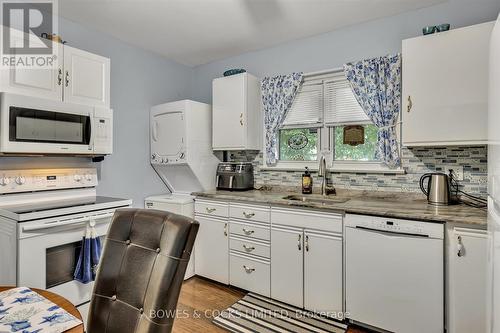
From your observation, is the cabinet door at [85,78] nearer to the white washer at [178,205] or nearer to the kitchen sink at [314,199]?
the white washer at [178,205]

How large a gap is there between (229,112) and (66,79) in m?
1.56

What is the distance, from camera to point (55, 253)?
196 centimetres

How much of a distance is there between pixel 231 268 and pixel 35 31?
9.17 feet

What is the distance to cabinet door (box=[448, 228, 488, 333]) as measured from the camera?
1.69m

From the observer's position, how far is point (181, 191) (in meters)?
3.45

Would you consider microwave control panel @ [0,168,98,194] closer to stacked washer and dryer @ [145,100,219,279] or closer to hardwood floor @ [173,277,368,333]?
stacked washer and dryer @ [145,100,219,279]

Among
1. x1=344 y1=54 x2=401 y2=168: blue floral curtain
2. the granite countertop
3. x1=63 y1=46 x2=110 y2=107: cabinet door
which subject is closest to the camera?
the granite countertop

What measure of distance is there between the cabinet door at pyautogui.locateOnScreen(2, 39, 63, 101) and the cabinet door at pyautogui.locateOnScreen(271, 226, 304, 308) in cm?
210

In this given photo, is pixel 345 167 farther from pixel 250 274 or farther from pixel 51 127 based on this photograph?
pixel 51 127

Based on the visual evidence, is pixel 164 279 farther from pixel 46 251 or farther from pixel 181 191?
pixel 181 191

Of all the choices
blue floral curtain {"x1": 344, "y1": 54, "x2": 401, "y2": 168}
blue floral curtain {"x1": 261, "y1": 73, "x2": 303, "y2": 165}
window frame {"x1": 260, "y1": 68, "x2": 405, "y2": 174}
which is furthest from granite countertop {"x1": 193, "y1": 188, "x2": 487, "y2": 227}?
blue floral curtain {"x1": 261, "y1": 73, "x2": 303, "y2": 165}

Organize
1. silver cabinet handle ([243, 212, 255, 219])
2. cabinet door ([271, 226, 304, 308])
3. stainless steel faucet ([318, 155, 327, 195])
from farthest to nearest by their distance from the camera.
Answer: stainless steel faucet ([318, 155, 327, 195]) < silver cabinet handle ([243, 212, 255, 219]) < cabinet door ([271, 226, 304, 308])

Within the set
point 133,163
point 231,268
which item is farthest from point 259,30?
point 231,268

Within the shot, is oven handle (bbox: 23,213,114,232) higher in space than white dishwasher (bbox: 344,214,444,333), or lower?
higher
